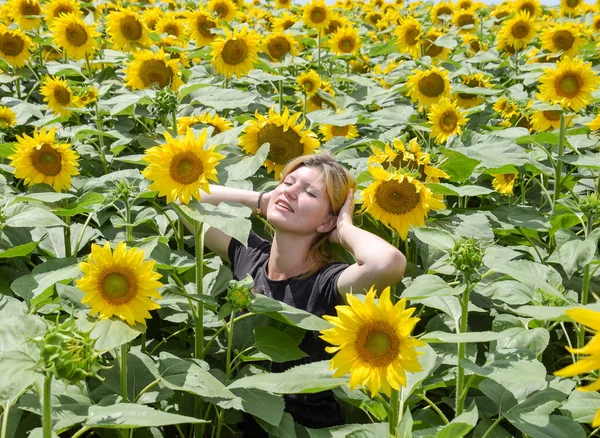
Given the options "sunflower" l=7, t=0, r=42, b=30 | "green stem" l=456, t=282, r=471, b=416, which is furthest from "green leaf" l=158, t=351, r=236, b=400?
"sunflower" l=7, t=0, r=42, b=30

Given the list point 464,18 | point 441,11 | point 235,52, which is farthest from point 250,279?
point 441,11

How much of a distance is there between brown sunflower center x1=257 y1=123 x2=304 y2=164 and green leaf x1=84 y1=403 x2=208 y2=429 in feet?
5.64

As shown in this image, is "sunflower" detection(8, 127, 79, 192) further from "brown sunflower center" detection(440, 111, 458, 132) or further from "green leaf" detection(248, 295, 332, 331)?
"brown sunflower center" detection(440, 111, 458, 132)

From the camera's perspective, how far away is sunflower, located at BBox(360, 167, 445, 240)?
2.47 meters

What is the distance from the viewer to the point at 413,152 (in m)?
2.78

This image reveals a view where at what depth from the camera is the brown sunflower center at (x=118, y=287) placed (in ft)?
6.28

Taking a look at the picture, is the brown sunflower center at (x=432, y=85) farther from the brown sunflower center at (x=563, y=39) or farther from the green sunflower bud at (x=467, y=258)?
the green sunflower bud at (x=467, y=258)

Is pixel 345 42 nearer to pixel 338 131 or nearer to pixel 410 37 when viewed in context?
pixel 410 37

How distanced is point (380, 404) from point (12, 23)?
4377mm

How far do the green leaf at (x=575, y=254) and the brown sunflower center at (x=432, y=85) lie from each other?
1.78m

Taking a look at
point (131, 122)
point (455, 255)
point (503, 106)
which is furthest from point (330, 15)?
point (455, 255)

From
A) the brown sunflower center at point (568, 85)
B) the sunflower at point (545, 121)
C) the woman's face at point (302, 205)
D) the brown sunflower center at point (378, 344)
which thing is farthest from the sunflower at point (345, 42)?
the brown sunflower center at point (378, 344)

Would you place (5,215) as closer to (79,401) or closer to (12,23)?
(79,401)

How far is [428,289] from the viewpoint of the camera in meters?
1.81
